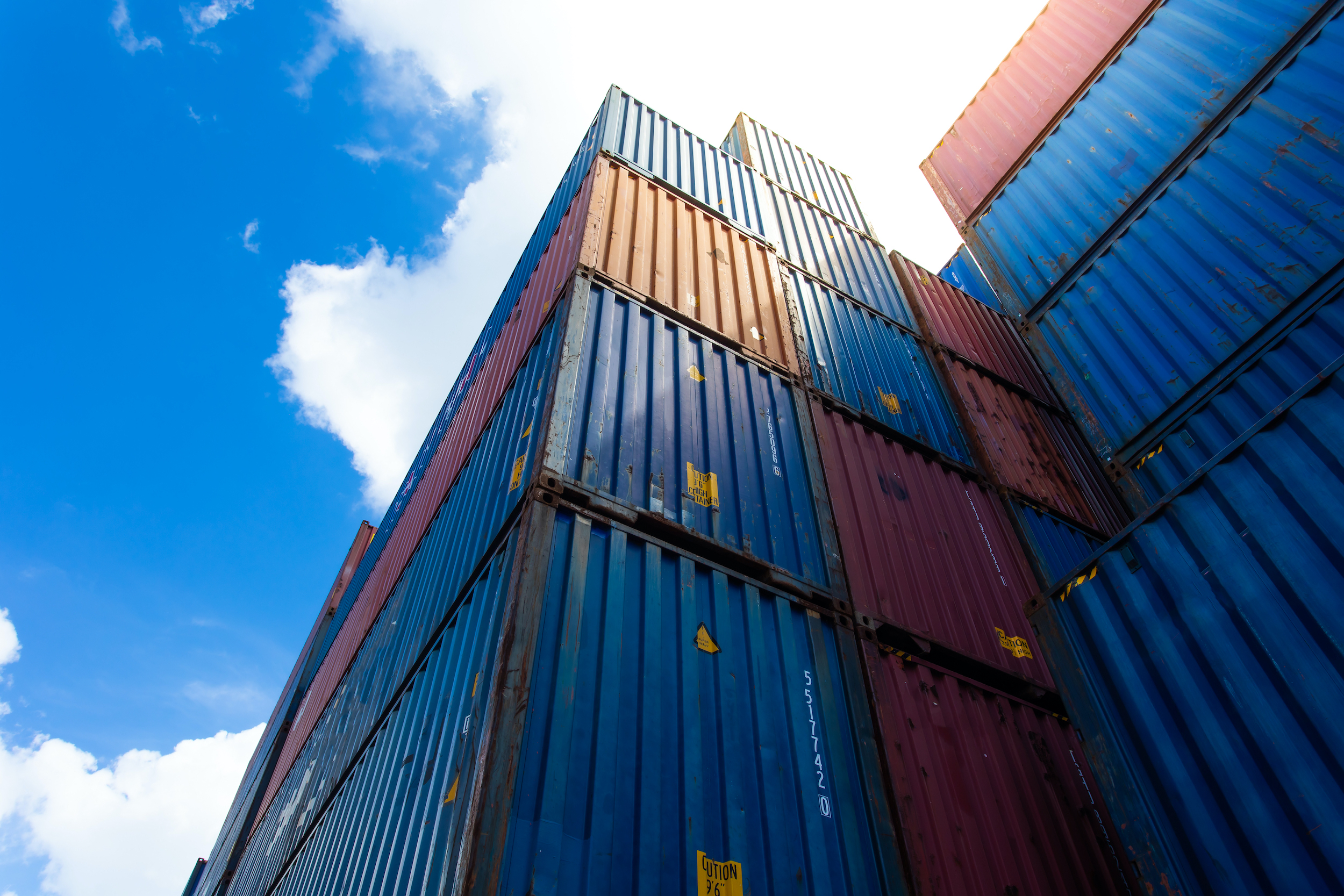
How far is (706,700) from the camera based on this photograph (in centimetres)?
443

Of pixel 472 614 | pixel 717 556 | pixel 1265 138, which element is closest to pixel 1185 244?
pixel 1265 138

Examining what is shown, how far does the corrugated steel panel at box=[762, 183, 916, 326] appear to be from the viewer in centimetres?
1086

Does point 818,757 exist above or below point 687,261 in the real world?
below

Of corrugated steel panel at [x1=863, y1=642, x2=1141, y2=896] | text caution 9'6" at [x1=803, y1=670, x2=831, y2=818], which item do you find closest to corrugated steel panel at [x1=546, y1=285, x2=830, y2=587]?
text caution 9'6" at [x1=803, y1=670, x2=831, y2=818]

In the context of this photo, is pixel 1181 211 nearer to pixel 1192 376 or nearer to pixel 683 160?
pixel 1192 376

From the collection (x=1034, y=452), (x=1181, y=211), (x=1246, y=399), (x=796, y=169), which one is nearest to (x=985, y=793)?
(x=1246, y=399)

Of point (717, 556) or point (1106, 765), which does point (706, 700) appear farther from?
point (1106, 765)

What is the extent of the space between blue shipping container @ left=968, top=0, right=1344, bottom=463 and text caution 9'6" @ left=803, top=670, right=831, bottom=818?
485 centimetres

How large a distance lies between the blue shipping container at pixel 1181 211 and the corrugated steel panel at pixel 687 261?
351 cm

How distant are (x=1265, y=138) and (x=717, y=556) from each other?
7.09 m

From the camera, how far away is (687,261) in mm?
8453

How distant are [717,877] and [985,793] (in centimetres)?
242

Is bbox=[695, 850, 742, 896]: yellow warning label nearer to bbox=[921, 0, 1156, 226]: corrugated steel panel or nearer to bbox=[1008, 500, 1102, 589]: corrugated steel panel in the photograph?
bbox=[1008, 500, 1102, 589]: corrugated steel panel

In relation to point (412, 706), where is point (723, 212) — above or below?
above
